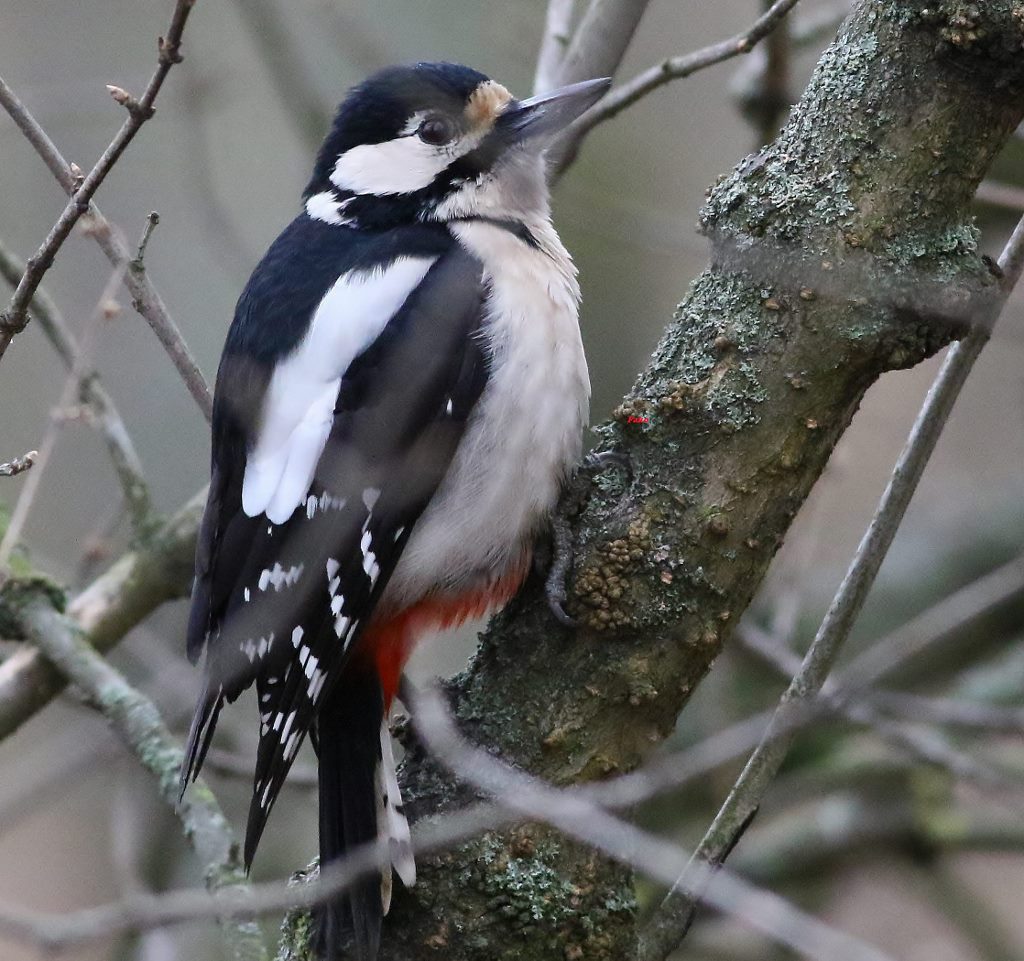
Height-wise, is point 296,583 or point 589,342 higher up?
point 296,583

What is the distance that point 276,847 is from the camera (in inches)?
153

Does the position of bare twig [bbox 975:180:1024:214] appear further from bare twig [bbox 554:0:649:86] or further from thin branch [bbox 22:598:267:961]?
thin branch [bbox 22:598:267:961]

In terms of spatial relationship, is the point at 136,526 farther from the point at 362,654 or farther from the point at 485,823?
the point at 485,823

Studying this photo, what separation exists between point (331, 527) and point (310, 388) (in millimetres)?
264

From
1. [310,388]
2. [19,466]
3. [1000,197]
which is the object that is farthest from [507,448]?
[1000,197]

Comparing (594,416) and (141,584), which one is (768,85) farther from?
(141,584)

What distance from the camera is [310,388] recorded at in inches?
101

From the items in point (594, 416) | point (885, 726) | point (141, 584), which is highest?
point (141, 584)

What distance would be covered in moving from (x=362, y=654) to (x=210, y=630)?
28cm

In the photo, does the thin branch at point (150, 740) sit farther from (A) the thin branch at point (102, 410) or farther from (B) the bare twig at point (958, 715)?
(B) the bare twig at point (958, 715)

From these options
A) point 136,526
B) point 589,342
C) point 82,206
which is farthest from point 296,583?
point 589,342

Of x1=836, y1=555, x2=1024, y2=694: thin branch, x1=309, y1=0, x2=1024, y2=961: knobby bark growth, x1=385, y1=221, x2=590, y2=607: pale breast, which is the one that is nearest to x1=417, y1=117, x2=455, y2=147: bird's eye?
x1=385, y1=221, x2=590, y2=607: pale breast

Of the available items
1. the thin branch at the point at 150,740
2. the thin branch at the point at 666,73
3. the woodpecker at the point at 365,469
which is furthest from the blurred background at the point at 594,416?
the thin branch at the point at 666,73

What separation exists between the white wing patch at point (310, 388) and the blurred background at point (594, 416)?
1.62 feet
